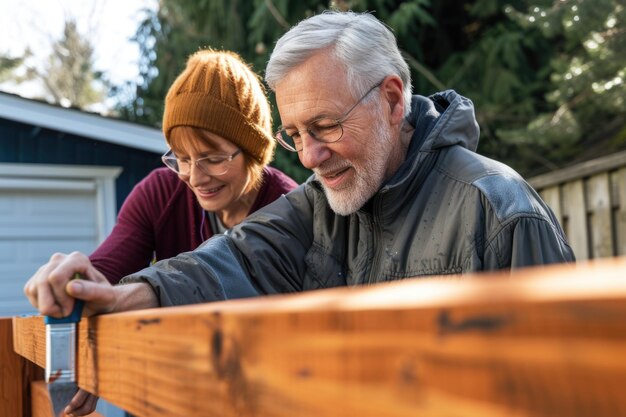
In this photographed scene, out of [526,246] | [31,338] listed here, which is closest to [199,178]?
[31,338]

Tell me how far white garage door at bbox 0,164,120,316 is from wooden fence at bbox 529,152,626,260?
498 centimetres

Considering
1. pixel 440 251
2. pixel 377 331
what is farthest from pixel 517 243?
pixel 377 331

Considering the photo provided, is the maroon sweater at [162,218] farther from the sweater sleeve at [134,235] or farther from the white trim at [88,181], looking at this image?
the white trim at [88,181]

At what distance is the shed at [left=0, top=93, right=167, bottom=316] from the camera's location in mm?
8523

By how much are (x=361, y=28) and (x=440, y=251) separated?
725 mm

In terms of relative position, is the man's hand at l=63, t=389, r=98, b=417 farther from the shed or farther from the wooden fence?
the shed

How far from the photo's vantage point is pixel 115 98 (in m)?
14.0

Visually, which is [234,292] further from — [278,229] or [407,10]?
[407,10]

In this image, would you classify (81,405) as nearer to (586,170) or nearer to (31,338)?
(31,338)

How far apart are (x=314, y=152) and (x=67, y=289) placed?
1.00m

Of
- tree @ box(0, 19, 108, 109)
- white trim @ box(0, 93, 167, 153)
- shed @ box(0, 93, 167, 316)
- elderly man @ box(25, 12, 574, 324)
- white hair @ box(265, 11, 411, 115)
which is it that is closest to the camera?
elderly man @ box(25, 12, 574, 324)

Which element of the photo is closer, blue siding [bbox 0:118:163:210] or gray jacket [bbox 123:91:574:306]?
gray jacket [bbox 123:91:574:306]

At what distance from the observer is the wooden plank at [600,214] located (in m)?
4.93

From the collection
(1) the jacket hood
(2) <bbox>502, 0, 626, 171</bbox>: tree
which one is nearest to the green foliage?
(2) <bbox>502, 0, 626, 171</bbox>: tree
